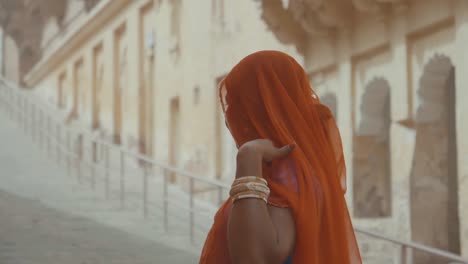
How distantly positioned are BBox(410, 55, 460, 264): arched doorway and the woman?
948 cm

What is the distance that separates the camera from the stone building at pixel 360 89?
469 inches

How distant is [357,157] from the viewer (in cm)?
1416

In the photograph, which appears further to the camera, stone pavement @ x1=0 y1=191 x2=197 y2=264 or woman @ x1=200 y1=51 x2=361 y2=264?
stone pavement @ x1=0 y1=191 x2=197 y2=264

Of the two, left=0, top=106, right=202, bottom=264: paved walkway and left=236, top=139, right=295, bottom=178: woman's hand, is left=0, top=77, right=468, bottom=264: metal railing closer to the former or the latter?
left=0, top=106, right=202, bottom=264: paved walkway

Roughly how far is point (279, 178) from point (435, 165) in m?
9.93

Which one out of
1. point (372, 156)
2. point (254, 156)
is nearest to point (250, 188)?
point (254, 156)

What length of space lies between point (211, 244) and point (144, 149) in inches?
847

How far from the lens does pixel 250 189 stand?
237 cm

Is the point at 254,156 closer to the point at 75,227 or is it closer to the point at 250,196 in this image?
the point at 250,196

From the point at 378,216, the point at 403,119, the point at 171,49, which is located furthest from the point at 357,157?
the point at 171,49

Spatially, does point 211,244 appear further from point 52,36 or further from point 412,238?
point 52,36

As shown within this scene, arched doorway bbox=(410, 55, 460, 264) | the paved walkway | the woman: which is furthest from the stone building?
the woman

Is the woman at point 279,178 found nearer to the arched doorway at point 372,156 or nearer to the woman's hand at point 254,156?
the woman's hand at point 254,156

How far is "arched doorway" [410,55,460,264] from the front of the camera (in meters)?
11.9
